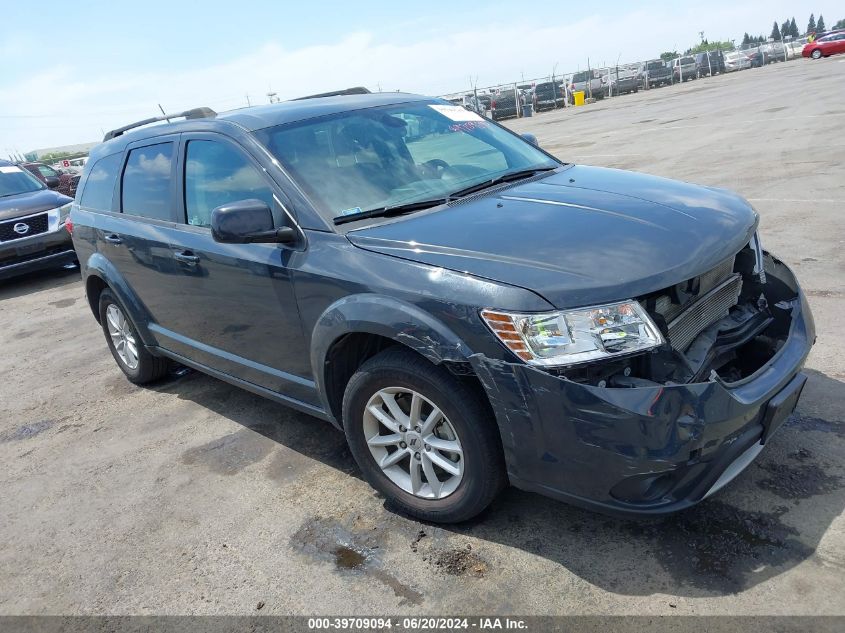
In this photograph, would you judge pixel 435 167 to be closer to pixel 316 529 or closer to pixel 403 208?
pixel 403 208

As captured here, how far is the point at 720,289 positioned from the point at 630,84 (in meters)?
41.2

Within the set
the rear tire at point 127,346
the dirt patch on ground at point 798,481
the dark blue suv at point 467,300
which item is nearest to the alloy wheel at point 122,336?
the rear tire at point 127,346

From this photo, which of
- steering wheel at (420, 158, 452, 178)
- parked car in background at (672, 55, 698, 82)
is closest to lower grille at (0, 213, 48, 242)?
steering wheel at (420, 158, 452, 178)

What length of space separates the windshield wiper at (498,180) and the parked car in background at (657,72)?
4088cm

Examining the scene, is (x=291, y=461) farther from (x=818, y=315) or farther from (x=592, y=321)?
(x=818, y=315)

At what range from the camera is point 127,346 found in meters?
5.33

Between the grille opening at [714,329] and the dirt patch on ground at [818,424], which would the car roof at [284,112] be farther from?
the dirt patch on ground at [818,424]

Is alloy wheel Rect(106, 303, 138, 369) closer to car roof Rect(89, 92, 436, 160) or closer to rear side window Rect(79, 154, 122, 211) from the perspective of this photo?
rear side window Rect(79, 154, 122, 211)

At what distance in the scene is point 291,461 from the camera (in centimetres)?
390

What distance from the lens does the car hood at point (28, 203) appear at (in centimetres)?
975

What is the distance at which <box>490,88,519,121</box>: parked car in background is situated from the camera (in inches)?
1412

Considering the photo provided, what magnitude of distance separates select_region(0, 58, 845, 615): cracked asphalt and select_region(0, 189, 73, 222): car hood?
16.9 ft

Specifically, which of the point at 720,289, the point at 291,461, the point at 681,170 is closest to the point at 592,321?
the point at 720,289

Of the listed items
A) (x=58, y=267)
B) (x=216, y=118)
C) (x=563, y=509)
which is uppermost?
(x=216, y=118)
